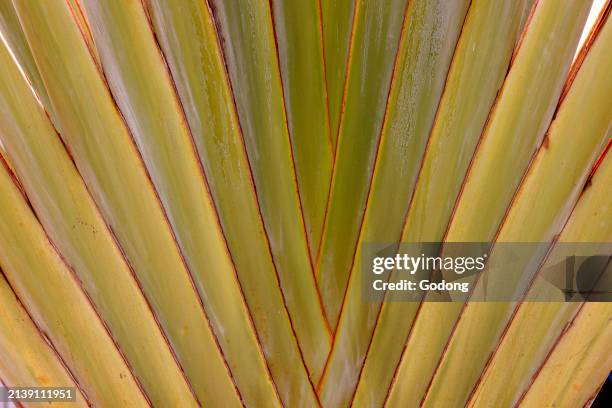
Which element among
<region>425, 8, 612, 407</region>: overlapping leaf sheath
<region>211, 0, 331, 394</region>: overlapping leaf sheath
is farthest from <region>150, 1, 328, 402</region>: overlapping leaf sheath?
<region>425, 8, 612, 407</region>: overlapping leaf sheath

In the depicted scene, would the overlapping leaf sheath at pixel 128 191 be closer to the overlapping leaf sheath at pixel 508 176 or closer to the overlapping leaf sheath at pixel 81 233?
the overlapping leaf sheath at pixel 81 233

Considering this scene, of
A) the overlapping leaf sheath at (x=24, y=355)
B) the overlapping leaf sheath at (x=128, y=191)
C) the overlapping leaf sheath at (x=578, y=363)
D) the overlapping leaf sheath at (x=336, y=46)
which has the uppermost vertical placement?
the overlapping leaf sheath at (x=336, y=46)

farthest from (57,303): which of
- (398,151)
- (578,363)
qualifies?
(578,363)

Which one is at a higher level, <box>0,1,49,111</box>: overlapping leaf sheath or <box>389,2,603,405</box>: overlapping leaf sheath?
<box>0,1,49,111</box>: overlapping leaf sheath

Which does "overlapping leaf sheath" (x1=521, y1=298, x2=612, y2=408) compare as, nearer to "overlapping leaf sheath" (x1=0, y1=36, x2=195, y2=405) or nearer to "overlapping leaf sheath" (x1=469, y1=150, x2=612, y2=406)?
"overlapping leaf sheath" (x1=469, y1=150, x2=612, y2=406)

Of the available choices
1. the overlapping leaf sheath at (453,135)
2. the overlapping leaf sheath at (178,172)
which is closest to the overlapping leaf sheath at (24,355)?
the overlapping leaf sheath at (178,172)

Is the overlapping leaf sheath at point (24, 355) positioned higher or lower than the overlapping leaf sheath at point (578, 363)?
higher
